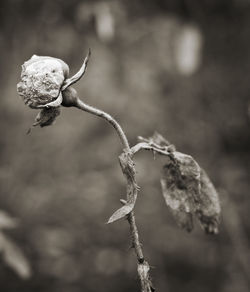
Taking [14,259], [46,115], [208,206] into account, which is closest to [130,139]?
[14,259]

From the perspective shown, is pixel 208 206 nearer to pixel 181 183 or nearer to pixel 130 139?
pixel 181 183

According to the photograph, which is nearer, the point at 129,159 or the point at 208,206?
the point at 129,159

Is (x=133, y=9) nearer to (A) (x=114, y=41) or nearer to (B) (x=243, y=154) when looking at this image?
(A) (x=114, y=41)

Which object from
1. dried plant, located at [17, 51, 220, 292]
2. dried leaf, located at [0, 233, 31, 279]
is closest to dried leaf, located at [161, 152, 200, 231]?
dried plant, located at [17, 51, 220, 292]

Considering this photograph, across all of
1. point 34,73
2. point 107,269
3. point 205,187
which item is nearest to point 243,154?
point 107,269

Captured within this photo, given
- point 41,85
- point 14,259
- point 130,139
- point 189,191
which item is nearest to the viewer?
point 41,85

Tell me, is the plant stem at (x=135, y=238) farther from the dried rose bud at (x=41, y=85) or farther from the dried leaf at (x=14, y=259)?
the dried leaf at (x=14, y=259)
